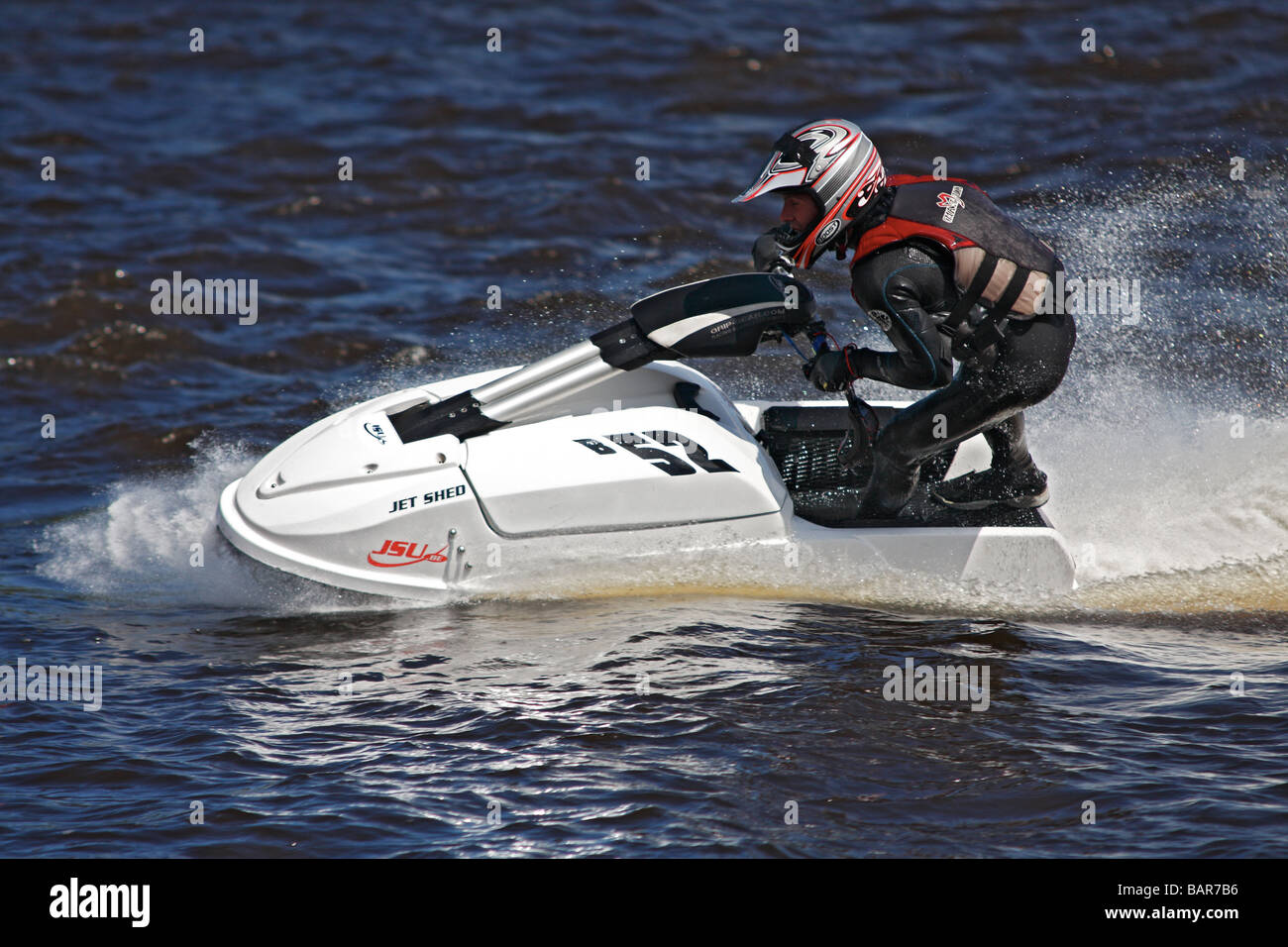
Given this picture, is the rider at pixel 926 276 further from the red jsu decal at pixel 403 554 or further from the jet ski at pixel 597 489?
the red jsu decal at pixel 403 554

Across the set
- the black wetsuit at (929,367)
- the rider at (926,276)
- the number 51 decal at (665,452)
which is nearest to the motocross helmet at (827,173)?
the rider at (926,276)

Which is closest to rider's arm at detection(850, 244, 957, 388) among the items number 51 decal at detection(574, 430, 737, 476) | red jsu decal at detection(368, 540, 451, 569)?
number 51 decal at detection(574, 430, 737, 476)

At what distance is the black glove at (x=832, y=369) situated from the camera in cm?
565

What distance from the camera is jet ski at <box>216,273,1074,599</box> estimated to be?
5.95 meters

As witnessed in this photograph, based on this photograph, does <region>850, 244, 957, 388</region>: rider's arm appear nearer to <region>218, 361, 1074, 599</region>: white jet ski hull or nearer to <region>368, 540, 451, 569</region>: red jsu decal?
<region>218, 361, 1074, 599</region>: white jet ski hull

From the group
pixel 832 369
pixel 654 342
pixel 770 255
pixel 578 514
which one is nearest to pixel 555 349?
pixel 654 342

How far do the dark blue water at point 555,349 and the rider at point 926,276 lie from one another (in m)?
1.09

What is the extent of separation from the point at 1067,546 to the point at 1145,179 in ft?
24.6

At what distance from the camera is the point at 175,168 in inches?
531

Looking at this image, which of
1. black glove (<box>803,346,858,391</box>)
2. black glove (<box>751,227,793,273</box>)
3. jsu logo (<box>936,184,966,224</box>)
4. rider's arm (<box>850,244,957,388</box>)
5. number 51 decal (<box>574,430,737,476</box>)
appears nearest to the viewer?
rider's arm (<box>850,244,957,388</box>)

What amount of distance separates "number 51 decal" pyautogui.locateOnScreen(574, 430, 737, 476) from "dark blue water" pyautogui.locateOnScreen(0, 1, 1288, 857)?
2.05 feet

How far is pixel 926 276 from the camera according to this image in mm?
5484
